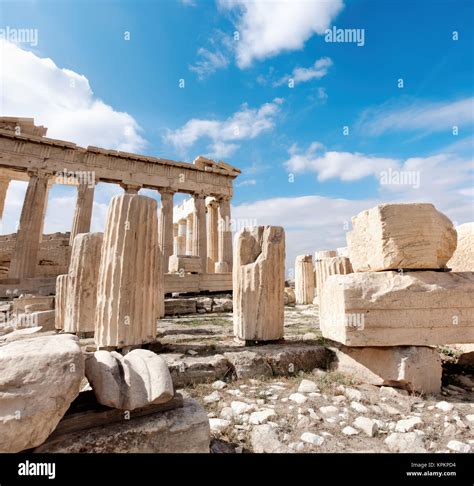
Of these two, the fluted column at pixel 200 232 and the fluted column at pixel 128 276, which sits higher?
the fluted column at pixel 200 232

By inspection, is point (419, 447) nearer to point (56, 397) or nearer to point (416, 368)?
point (416, 368)

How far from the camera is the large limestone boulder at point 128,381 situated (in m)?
1.78

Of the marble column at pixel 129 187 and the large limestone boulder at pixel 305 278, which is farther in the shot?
the marble column at pixel 129 187

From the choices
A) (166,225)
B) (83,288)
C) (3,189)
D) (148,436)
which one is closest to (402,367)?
(148,436)

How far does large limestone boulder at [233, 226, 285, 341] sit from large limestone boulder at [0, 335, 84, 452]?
3.02m

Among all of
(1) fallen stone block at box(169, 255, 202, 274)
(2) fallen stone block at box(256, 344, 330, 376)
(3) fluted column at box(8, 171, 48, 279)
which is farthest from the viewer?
(3) fluted column at box(8, 171, 48, 279)

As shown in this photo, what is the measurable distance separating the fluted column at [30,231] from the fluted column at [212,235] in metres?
10.2

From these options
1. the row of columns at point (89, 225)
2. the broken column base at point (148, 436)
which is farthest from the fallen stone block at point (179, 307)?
the broken column base at point (148, 436)

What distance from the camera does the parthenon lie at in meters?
14.5

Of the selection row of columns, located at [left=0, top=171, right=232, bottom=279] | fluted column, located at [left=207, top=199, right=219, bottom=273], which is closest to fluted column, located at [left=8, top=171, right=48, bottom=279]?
row of columns, located at [left=0, top=171, right=232, bottom=279]

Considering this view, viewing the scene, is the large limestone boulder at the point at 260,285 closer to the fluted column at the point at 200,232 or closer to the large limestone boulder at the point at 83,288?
the large limestone boulder at the point at 83,288

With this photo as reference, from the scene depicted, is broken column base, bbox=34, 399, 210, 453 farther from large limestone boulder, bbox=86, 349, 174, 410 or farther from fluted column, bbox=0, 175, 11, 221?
fluted column, bbox=0, 175, 11, 221
